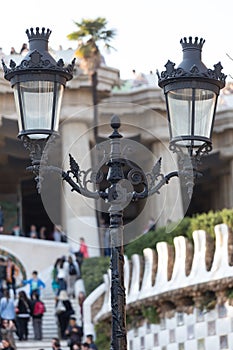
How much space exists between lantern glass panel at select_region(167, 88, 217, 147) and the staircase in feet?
55.1

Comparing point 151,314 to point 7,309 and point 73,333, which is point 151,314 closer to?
point 73,333

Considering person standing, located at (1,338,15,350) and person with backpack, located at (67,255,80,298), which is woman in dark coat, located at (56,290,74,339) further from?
person standing, located at (1,338,15,350)

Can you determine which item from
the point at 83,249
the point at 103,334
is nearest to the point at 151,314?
the point at 103,334

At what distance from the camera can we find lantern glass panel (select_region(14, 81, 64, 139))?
1217 cm

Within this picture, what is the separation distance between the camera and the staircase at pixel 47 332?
Result: 2886cm

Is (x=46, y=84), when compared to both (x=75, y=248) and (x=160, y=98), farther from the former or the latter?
(x=160, y=98)

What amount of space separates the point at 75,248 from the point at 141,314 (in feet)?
41.4

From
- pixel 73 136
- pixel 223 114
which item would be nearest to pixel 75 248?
pixel 73 136

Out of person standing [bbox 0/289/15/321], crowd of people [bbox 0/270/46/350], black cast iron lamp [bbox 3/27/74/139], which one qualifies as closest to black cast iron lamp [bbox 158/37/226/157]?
A: black cast iron lamp [bbox 3/27/74/139]

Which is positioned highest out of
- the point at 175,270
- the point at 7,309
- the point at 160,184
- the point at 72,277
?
the point at 72,277

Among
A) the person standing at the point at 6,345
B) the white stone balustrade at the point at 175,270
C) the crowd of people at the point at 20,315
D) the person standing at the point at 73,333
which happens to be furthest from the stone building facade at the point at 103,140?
the person standing at the point at 6,345

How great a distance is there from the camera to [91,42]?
44.8 m

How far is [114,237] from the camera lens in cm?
1208

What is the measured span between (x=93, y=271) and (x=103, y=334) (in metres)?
4.00
